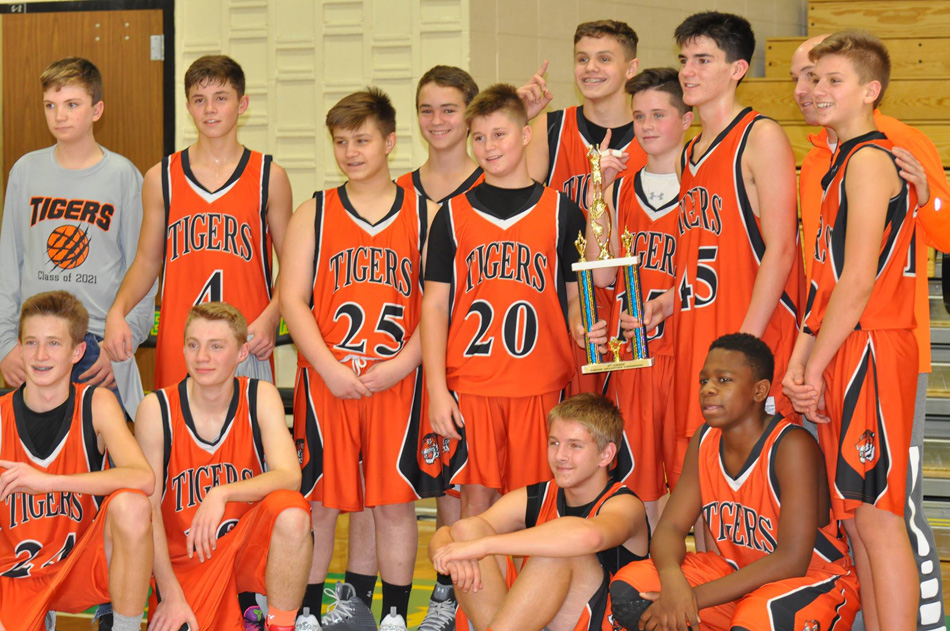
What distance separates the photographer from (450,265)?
3857mm

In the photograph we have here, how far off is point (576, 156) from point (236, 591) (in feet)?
6.68

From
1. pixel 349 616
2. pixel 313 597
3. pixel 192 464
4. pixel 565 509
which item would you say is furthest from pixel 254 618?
pixel 565 509

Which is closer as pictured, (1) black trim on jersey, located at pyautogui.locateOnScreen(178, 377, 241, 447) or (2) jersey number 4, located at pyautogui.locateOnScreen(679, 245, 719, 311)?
(2) jersey number 4, located at pyautogui.locateOnScreen(679, 245, 719, 311)

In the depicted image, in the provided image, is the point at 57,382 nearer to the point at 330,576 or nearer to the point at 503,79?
the point at 330,576

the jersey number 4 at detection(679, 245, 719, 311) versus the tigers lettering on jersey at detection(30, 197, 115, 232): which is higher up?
the tigers lettering on jersey at detection(30, 197, 115, 232)

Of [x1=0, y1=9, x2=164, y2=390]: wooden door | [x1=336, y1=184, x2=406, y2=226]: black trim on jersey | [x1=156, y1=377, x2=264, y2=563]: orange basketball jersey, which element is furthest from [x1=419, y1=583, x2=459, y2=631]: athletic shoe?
[x1=0, y1=9, x2=164, y2=390]: wooden door

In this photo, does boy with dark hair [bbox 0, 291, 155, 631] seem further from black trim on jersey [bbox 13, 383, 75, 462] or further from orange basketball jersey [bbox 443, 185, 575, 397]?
orange basketball jersey [bbox 443, 185, 575, 397]

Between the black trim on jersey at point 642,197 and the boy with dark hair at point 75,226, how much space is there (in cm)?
187

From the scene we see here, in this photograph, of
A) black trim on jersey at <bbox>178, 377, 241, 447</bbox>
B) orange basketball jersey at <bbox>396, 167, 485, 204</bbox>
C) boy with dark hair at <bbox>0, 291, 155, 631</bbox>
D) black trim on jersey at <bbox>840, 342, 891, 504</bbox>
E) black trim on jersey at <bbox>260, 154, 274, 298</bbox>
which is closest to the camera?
black trim on jersey at <bbox>840, 342, 891, 504</bbox>

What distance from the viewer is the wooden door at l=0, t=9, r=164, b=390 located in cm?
735

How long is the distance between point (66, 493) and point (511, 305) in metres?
1.63

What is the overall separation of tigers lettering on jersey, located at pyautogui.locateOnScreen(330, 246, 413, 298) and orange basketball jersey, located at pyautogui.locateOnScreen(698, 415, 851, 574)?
4.14 feet

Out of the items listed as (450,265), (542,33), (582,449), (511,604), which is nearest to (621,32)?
(450,265)

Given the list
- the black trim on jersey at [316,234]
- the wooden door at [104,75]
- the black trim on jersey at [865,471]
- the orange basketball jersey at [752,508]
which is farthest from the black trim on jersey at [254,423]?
the wooden door at [104,75]
